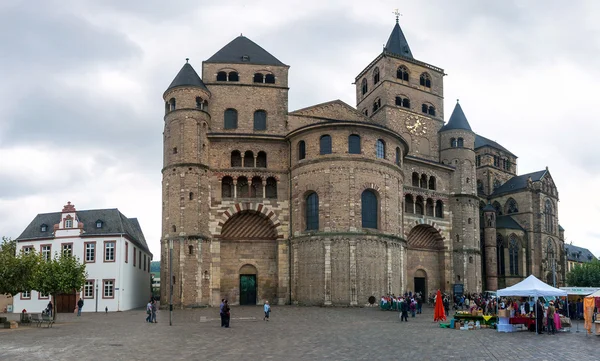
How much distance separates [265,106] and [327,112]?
5960 mm

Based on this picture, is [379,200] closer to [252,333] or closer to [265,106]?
[265,106]

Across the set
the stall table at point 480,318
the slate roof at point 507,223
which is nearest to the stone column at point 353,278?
the stall table at point 480,318

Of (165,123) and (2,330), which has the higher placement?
(165,123)

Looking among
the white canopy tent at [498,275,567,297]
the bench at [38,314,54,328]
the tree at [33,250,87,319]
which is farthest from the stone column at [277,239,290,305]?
the white canopy tent at [498,275,567,297]

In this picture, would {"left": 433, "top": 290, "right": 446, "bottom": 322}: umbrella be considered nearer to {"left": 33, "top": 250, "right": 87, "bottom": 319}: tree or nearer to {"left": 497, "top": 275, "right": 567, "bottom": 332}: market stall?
{"left": 497, "top": 275, "right": 567, "bottom": 332}: market stall

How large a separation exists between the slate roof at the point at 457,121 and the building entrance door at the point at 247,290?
29.8 metres

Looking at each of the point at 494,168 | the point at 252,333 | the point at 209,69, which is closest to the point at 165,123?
the point at 209,69

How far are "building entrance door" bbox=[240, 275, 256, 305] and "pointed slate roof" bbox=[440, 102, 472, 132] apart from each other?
29.8 meters

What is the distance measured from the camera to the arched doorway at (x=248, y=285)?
174 feet

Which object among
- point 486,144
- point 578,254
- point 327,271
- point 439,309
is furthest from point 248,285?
point 578,254

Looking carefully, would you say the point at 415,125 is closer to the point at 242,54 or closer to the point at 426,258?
the point at 426,258

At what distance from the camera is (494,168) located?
87750 mm

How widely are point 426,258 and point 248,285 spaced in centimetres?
2025

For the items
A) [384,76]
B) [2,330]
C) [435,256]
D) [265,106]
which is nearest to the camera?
[2,330]
